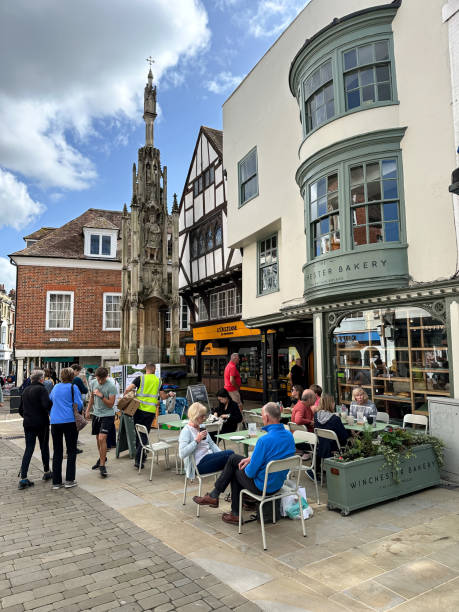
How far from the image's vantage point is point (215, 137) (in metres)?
20.1

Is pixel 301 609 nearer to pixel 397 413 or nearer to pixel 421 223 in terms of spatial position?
pixel 397 413

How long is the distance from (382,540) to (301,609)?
64.4 inches

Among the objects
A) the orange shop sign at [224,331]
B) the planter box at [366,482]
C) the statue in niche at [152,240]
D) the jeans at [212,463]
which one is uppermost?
the statue in niche at [152,240]

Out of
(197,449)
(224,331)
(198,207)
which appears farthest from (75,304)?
(197,449)

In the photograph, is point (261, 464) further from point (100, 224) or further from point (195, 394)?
point (100, 224)

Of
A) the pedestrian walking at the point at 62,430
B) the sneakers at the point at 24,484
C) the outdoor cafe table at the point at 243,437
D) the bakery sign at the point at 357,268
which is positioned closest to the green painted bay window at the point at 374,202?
the bakery sign at the point at 357,268

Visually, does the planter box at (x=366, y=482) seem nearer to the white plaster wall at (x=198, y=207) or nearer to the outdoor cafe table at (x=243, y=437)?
the outdoor cafe table at (x=243, y=437)

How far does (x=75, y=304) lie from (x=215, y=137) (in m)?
11.3

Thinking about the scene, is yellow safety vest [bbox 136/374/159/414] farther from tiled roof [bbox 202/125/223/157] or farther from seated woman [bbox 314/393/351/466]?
tiled roof [bbox 202/125/223/157]

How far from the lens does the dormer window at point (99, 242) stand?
23297 millimetres

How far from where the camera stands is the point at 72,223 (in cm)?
2475

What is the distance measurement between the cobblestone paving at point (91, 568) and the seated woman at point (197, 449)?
0.99 metres

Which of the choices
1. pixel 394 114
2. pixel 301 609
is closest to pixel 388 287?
pixel 394 114

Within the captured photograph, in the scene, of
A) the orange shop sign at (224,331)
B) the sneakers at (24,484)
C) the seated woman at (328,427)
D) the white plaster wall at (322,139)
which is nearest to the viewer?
the seated woman at (328,427)
